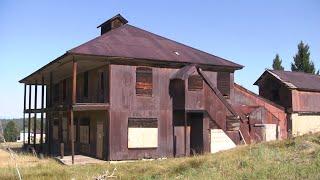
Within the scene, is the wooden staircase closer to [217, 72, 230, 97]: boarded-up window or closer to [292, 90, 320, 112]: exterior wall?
[217, 72, 230, 97]: boarded-up window

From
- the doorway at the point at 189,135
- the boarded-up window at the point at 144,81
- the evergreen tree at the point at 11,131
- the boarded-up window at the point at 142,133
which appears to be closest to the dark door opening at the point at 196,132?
the doorway at the point at 189,135

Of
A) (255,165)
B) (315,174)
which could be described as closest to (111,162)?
(255,165)

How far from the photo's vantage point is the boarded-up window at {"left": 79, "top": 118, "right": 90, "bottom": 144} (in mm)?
30172

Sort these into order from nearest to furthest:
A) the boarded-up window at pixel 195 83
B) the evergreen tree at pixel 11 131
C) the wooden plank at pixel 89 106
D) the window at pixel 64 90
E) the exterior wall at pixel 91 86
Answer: the wooden plank at pixel 89 106 → the boarded-up window at pixel 195 83 → the exterior wall at pixel 91 86 → the window at pixel 64 90 → the evergreen tree at pixel 11 131

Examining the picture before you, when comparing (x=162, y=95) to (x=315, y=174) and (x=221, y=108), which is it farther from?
(x=315, y=174)

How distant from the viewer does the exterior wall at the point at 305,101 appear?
139 feet

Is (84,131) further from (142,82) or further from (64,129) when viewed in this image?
(142,82)

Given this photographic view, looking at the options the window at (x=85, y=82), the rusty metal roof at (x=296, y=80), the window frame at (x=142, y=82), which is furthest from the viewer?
the rusty metal roof at (x=296, y=80)

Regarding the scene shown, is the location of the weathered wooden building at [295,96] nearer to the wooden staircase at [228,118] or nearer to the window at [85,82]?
the wooden staircase at [228,118]

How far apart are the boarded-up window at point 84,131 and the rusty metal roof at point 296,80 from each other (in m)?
20.9

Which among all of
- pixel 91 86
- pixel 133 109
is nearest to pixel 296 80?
pixel 91 86

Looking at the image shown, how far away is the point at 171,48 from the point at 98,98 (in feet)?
20.7

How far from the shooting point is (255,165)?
14.1 meters

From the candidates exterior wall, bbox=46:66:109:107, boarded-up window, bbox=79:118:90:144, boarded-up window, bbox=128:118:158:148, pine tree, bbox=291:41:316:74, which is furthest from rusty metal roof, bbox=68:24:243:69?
pine tree, bbox=291:41:316:74
